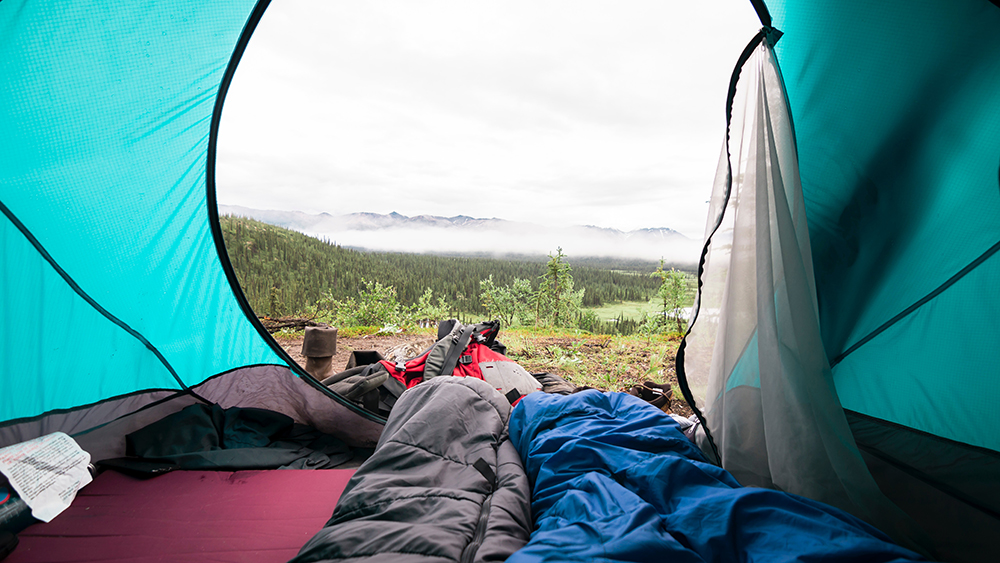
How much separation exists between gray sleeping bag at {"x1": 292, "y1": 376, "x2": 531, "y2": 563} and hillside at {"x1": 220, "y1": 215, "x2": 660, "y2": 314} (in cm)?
469

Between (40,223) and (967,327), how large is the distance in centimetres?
304

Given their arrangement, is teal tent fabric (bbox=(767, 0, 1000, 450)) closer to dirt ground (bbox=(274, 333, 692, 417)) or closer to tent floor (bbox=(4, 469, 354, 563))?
dirt ground (bbox=(274, 333, 692, 417))

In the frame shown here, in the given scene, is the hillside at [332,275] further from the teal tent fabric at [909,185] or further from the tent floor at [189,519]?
the tent floor at [189,519]

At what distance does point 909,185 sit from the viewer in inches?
41.8

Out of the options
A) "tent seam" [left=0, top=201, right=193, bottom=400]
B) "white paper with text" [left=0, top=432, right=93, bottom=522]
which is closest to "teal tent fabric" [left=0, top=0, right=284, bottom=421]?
"tent seam" [left=0, top=201, right=193, bottom=400]

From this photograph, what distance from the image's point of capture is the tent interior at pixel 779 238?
96 centimetres

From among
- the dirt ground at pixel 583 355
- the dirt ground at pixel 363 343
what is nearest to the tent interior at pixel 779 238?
the dirt ground at pixel 583 355

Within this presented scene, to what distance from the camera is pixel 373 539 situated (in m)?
0.76

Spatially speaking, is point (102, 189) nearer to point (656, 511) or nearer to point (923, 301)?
point (656, 511)

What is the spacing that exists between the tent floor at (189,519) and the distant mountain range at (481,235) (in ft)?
60.0

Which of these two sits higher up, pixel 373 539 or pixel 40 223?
pixel 40 223

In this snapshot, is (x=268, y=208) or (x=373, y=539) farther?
(x=268, y=208)

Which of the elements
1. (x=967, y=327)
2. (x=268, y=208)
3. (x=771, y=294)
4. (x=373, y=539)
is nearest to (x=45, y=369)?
(x=373, y=539)

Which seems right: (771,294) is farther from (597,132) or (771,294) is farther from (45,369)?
(597,132)
